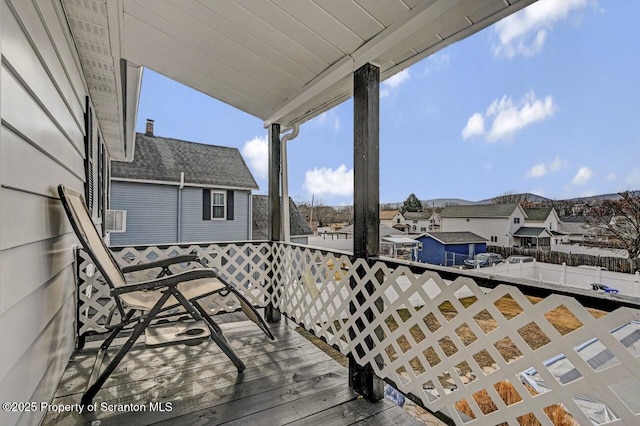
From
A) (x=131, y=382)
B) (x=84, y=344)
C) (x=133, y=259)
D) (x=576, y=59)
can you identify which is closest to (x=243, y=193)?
(x=133, y=259)

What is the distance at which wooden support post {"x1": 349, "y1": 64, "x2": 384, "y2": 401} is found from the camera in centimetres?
210

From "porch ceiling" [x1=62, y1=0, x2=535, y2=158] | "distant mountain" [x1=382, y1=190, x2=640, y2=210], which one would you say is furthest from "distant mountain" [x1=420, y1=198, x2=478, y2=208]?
"porch ceiling" [x1=62, y1=0, x2=535, y2=158]

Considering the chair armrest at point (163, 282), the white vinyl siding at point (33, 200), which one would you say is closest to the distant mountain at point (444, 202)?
the chair armrest at point (163, 282)

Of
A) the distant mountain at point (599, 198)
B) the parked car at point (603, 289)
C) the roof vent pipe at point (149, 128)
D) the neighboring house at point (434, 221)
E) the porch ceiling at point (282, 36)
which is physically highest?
the roof vent pipe at point (149, 128)

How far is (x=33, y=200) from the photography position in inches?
59.0

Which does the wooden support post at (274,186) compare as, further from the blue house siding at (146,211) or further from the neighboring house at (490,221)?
the blue house siding at (146,211)

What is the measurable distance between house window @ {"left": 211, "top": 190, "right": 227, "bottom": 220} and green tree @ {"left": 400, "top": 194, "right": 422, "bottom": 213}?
795 centimetres

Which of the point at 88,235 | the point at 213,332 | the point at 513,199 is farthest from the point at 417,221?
the point at 88,235

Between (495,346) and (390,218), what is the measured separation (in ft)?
3.12

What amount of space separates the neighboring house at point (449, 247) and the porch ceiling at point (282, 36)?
112 cm

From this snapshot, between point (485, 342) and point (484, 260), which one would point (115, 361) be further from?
point (484, 260)

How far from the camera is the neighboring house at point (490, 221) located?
1469 millimetres

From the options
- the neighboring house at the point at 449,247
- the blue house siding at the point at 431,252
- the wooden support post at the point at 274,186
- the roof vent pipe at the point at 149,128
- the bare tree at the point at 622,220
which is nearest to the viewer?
the bare tree at the point at 622,220

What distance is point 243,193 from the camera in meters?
9.62
